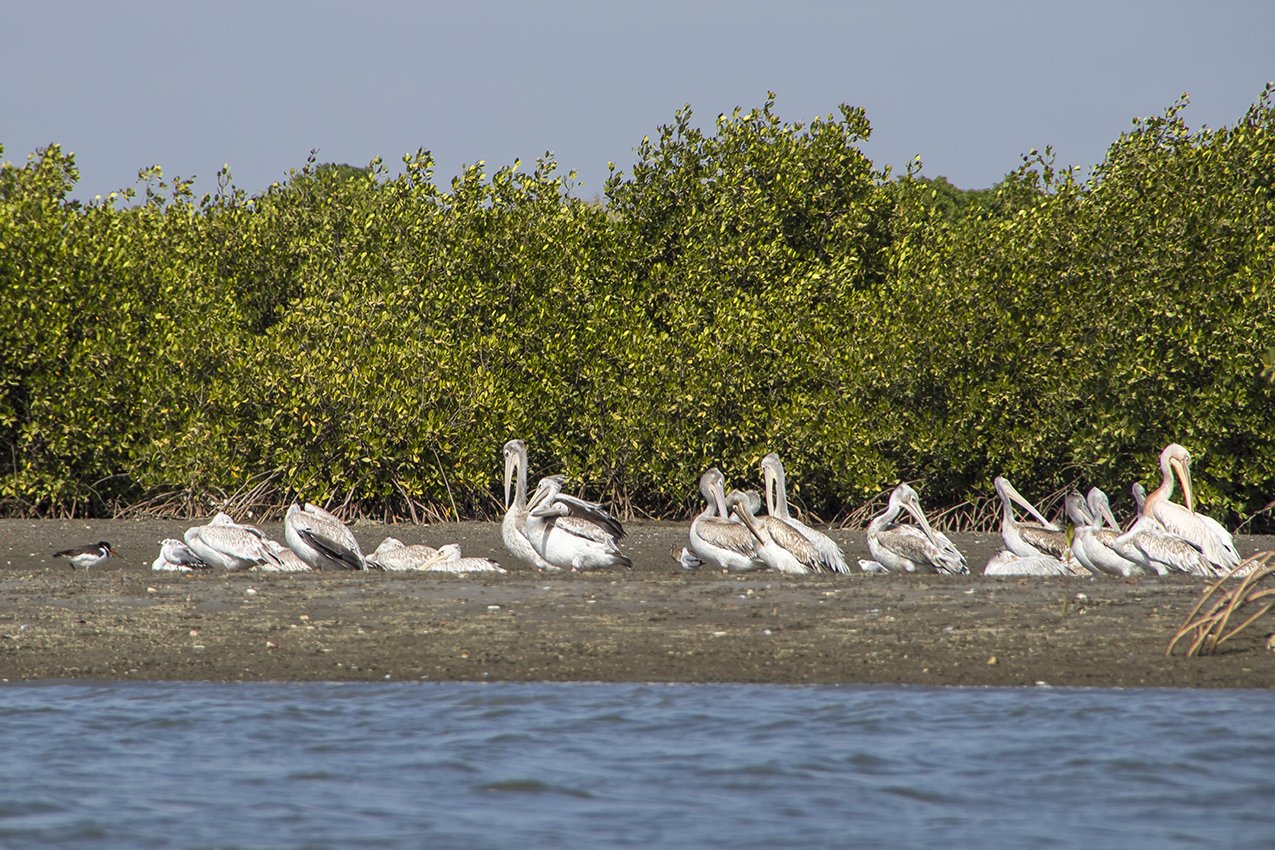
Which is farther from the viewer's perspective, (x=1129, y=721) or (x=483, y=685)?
(x=483, y=685)

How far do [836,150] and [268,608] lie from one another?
39.3ft

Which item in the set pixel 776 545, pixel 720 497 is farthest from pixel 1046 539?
pixel 720 497

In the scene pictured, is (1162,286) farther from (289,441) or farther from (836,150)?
(289,441)

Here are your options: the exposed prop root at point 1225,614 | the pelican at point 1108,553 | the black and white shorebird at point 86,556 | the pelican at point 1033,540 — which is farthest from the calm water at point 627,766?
the pelican at point 1033,540

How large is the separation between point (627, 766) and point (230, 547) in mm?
5845

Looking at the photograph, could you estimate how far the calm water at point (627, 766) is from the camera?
5984 millimetres

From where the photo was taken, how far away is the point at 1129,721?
729 cm

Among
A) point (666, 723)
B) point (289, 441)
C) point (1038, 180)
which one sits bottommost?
point (666, 723)

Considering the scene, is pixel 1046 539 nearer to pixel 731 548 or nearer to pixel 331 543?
pixel 731 548

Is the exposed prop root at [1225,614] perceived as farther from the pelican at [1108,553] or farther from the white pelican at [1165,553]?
the pelican at [1108,553]

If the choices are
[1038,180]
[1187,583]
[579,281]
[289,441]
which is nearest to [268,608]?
[1187,583]

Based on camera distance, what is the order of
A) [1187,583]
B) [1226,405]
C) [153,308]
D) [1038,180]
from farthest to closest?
1. [1038,180]
2. [153,308]
3. [1226,405]
4. [1187,583]

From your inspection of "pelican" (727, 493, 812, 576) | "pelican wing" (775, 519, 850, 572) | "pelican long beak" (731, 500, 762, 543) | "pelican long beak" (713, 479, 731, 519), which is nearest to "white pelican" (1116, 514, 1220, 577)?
"pelican wing" (775, 519, 850, 572)

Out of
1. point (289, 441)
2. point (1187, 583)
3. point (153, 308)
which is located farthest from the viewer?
point (153, 308)
